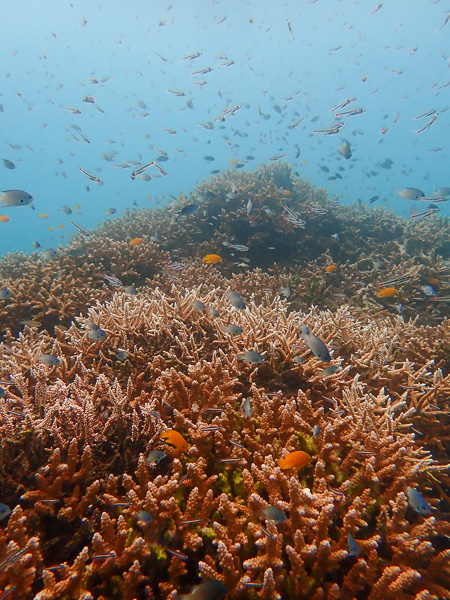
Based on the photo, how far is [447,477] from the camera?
329 cm

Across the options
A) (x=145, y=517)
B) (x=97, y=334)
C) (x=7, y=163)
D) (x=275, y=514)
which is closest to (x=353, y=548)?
(x=275, y=514)

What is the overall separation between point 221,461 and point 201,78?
8876 centimetres

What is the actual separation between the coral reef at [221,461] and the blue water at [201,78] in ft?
54.7

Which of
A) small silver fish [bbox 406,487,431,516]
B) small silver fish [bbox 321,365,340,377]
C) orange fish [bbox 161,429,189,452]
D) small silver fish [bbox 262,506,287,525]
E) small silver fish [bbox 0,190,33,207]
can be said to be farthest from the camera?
small silver fish [bbox 0,190,33,207]

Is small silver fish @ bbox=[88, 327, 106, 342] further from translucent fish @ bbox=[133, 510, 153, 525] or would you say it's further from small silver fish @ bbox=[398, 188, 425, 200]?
small silver fish @ bbox=[398, 188, 425, 200]

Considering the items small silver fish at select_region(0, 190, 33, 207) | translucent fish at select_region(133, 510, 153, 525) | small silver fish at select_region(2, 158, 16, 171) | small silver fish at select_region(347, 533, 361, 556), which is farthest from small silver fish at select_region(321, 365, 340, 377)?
small silver fish at select_region(2, 158, 16, 171)

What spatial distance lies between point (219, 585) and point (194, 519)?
2.33ft

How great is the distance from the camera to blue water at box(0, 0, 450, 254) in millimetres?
38031

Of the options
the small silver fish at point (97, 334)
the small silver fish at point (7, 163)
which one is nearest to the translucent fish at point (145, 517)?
the small silver fish at point (97, 334)

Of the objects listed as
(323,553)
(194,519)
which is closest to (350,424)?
(323,553)

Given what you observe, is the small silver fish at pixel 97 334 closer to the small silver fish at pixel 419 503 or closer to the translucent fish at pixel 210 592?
the translucent fish at pixel 210 592

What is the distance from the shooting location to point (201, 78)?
70750 millimetres

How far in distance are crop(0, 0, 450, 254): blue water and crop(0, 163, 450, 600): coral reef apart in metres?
16.7

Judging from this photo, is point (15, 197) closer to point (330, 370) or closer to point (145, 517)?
point (145, 517)
